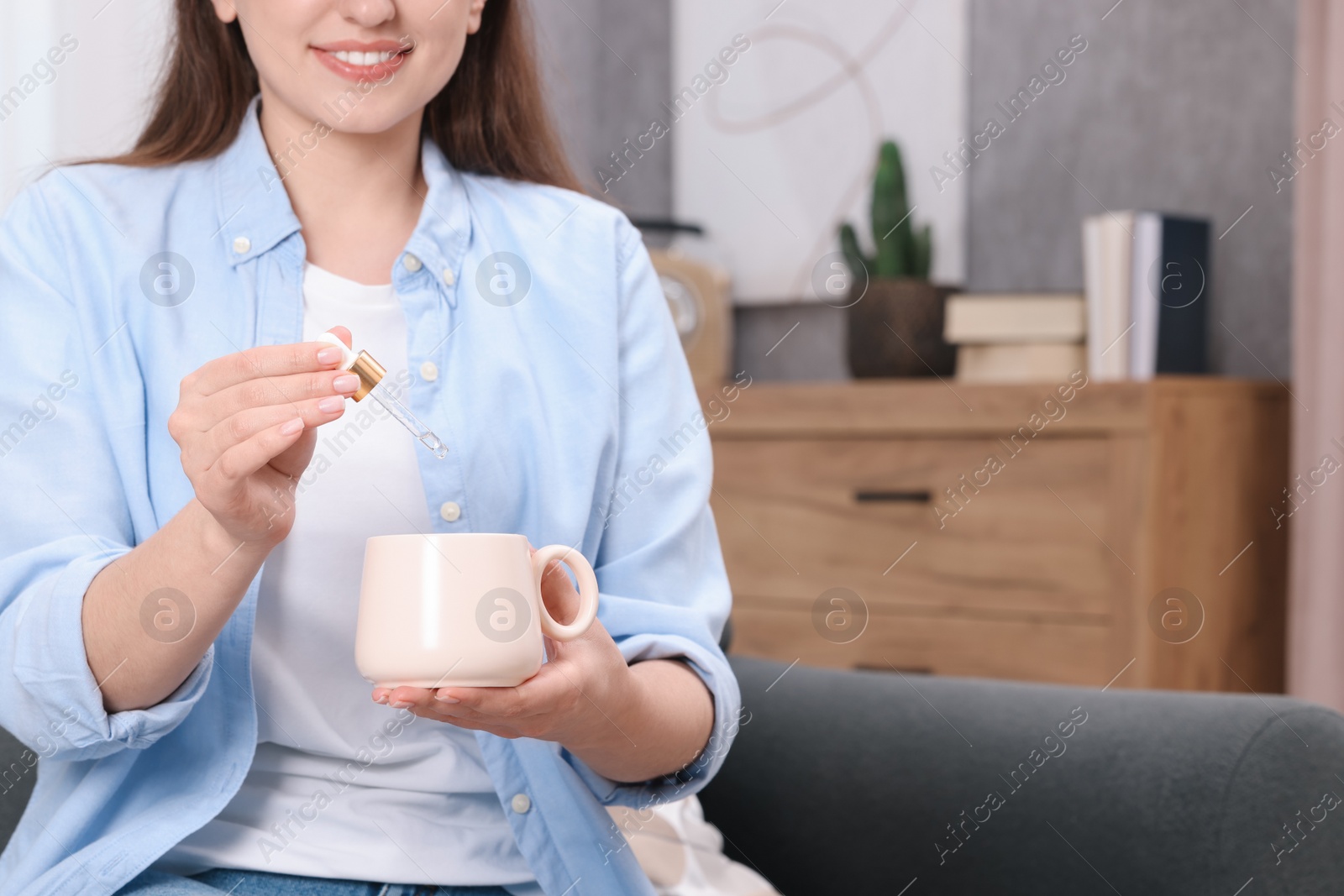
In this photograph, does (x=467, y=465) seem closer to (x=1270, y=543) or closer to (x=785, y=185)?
(x=1270, y=543)

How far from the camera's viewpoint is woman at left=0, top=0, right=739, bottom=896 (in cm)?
A: 71

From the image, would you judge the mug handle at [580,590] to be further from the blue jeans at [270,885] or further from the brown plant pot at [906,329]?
the brown plant pot at [906,329]

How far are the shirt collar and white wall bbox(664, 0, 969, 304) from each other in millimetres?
1625

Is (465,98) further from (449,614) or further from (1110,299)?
(1110,299)

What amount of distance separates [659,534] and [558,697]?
0.81ft

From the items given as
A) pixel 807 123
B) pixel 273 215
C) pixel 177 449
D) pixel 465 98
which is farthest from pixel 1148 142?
pixel 177 449

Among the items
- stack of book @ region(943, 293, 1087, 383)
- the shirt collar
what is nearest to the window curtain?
stack of book @ region(943, 293, 1087, 383)

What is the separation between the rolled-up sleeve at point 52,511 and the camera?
705 millimetres

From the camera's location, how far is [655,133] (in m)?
2.75

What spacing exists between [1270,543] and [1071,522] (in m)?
0.41

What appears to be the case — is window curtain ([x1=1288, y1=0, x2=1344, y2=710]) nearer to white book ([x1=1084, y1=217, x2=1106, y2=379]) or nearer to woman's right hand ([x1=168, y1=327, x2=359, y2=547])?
white book ([x1=1084, y1=217, x2=1106, y2=379])

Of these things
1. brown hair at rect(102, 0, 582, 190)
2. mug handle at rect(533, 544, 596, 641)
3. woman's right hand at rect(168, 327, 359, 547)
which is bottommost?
mug handle at rect(533, 544, 596, 641)

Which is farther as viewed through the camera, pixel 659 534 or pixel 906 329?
pixel 906 329

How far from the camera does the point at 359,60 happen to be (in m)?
0.85
